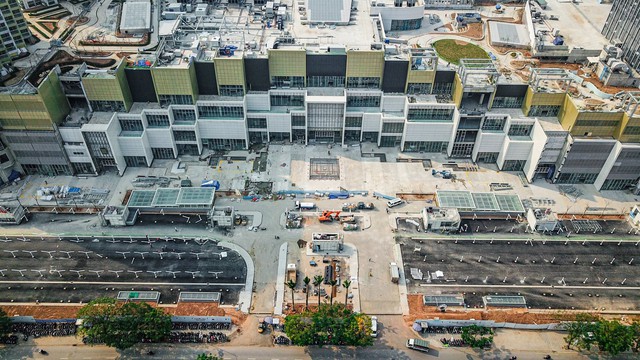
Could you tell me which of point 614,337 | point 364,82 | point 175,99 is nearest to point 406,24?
point 364,82

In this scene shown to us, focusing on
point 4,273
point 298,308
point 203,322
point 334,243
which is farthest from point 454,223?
point 4,273

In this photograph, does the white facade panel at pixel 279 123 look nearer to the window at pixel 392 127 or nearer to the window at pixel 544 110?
the window at pixel 392 127

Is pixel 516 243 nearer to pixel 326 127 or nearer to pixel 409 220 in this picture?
pixel 409 220

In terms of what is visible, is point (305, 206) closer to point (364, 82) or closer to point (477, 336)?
point (364, 82)

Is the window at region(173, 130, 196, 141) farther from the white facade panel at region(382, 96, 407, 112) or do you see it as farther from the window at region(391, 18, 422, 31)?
the window at region(391, 18, 422, 31)

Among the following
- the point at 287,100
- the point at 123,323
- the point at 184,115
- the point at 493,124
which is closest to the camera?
the point at 123,323

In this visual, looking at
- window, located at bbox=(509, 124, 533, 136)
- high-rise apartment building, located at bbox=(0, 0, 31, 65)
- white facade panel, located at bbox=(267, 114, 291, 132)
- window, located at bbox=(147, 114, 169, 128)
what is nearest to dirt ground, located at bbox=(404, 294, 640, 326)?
window, located at bbox=(509, 124, 533, 136)

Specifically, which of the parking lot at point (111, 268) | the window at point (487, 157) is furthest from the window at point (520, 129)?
the parking lot at point (111, 268)
